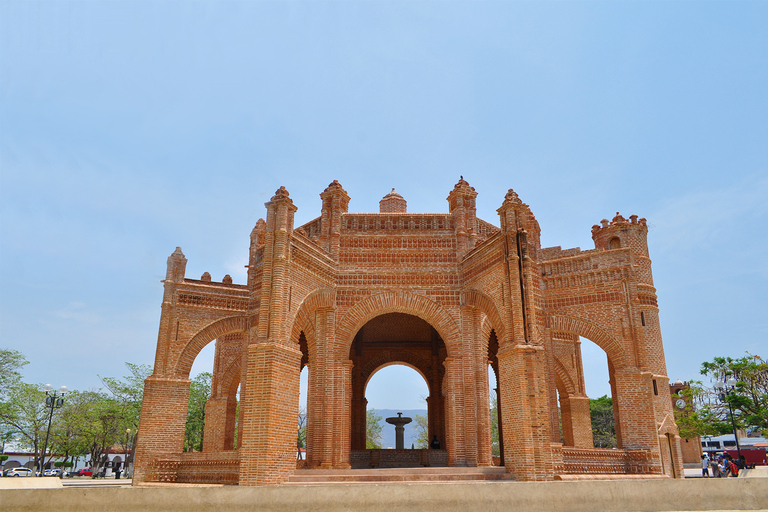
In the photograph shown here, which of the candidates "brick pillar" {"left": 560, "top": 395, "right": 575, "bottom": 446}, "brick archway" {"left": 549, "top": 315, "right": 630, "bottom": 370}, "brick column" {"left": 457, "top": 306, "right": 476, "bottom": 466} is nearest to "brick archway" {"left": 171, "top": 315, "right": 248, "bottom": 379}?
"brick column" {"left": 457, "top": 306, "right": 476, "bottom": 466}

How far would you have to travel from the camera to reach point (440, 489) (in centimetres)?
946

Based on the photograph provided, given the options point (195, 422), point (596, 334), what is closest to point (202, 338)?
point (596, 334)

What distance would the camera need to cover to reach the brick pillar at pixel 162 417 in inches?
629

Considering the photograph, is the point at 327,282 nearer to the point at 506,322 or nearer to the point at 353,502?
the point at 506,322

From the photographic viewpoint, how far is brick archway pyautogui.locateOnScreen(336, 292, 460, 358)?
14648mm

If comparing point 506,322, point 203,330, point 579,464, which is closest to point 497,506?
point 506,322

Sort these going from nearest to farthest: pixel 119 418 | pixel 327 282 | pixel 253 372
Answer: pixel 253 372 → pixel 327 282 → pixel 119 418

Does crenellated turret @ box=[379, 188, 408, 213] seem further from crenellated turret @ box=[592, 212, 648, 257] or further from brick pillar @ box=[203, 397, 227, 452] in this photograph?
brick pillar @ box=[203, 397, 227, 452]

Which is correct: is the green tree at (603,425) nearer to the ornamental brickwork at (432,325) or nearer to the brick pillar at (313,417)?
the ornamental brickwork at (432,325)

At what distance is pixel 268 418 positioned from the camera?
1139 cm

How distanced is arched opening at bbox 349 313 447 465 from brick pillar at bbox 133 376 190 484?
21.4ft

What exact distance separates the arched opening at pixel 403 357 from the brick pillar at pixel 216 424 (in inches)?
186

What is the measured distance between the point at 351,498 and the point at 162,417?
30.7ft

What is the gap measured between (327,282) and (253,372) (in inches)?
143
